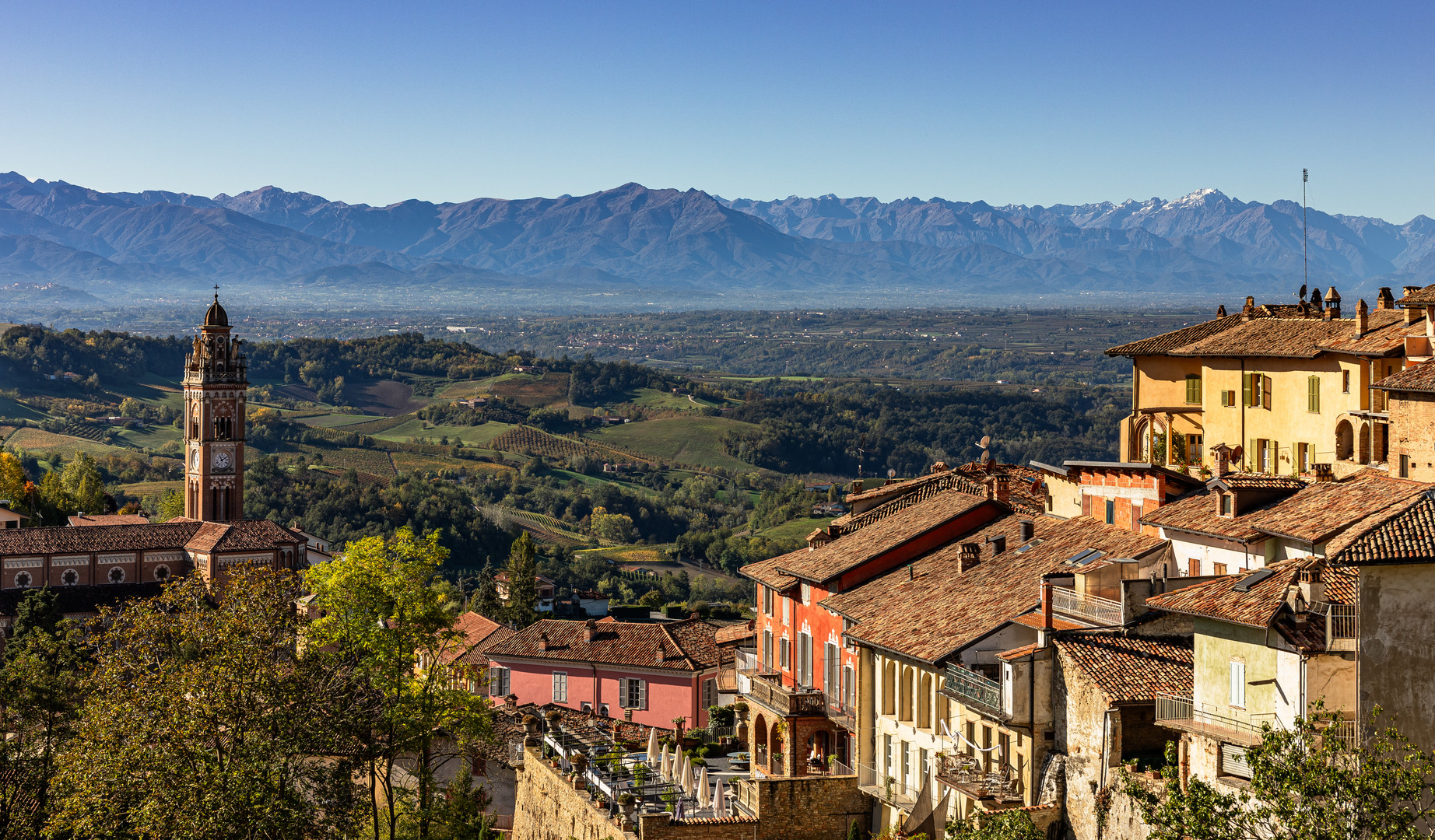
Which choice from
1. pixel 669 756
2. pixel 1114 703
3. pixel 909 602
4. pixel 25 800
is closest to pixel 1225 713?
pixel 1114 703

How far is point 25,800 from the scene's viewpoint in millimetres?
41062

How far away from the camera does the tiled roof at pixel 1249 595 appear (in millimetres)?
25172

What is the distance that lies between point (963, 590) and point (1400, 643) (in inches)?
483

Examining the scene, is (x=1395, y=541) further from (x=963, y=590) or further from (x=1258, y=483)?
(x=963, y=590)

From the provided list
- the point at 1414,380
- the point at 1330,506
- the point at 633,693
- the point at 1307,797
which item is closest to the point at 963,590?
the point at 1330,506

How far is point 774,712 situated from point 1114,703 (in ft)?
47.5

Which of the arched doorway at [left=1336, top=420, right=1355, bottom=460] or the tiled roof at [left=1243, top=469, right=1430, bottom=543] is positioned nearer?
the tiled roof at [left=1243, top=469, right=1430, bottom=543]

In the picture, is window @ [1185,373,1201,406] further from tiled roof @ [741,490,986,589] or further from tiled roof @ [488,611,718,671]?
tiled roof @ [488,611,718,671]

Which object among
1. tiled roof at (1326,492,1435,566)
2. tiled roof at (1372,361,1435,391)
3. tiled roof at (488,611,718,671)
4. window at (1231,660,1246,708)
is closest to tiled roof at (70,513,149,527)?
tiled roof at (488,611,718,671)

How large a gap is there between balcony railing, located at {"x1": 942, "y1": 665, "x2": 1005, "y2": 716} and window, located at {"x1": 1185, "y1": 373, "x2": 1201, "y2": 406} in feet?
61.5

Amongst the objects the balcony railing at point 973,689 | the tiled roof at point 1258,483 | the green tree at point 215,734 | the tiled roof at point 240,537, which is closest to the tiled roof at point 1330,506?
the tiled roof at point 1258,483

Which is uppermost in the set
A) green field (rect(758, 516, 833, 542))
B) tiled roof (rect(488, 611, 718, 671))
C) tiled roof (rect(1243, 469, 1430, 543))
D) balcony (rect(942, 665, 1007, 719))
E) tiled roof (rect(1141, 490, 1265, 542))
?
tiled roof (rect(1243, 469, 1430, 543))

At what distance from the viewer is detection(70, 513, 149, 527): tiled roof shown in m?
97.9

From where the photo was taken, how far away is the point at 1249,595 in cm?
2606
